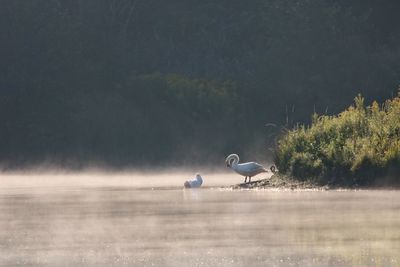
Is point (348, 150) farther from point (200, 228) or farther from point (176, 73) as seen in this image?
point (176, 73)

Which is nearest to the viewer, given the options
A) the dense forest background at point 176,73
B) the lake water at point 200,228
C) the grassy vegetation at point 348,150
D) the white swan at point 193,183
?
the lake water at point 200,228

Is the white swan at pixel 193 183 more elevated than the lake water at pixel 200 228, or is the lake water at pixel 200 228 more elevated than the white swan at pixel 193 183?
the white swan at pixel 193 183

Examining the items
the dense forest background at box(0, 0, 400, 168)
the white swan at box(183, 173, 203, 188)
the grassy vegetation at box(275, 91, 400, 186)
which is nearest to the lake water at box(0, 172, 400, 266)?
the white swan at box(183, 173, 203, 188)

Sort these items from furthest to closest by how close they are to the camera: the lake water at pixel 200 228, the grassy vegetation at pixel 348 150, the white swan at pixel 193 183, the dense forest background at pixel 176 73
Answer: the dense forest background at pixel 176 73 → the white swan at pixel 193 183 → the grassy vegetation at pixel 348 150 → the lake water at pixel 200 228

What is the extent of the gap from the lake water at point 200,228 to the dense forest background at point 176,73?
19.2 m

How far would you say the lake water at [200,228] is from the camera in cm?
1488

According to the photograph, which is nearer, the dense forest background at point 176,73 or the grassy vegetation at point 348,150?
the grassy vegetation at point 348,150

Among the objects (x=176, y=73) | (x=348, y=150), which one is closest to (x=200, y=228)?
(x=348, y=150)

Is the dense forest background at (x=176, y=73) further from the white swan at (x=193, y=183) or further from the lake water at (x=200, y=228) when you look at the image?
the lake water at (x=200, y=228)

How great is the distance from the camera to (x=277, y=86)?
5253 cm

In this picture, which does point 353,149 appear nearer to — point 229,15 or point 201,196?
point 201,196

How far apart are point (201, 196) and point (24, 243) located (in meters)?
8.64

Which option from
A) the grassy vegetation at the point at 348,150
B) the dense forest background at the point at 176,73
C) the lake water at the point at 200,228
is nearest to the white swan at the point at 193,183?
the lake water at the point at 200,228

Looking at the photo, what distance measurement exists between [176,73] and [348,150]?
29.3 meters
